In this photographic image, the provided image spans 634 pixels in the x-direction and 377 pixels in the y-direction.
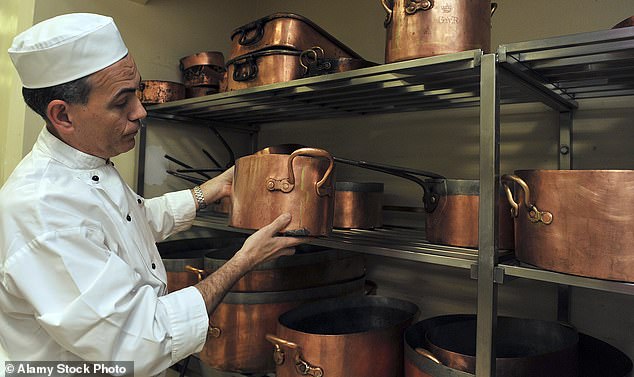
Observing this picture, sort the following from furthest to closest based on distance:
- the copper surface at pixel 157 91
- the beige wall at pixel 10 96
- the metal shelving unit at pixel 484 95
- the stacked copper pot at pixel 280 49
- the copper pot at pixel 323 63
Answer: the copper surface at pixel 157 91 < the beige wall at pixel 10 96 < the stacked copper pot at pixel 280 49 < the copper pot at pixel 323 63 < the metal shelving unit at pixel 484 95

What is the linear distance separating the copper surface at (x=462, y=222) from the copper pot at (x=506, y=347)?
0.72 ft

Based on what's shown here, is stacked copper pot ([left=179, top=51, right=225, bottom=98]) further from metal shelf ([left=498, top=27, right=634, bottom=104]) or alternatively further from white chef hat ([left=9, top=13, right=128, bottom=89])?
metal shelf ([left=498, top=27, right=634, bottom=104])

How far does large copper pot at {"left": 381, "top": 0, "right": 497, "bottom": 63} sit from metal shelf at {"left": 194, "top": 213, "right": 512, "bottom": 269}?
405 millimetres

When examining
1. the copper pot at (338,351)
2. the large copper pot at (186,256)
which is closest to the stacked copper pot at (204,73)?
the large copper pot at (186,256)

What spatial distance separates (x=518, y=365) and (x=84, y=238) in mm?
802

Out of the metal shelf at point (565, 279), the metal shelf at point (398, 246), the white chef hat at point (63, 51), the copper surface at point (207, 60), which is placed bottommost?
the metal shelf at point (565, 279)

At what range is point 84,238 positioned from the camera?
0.74m

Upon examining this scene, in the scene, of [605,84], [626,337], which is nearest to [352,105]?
[605,84]

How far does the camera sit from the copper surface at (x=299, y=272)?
4.05ft

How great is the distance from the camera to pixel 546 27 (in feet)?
4.10

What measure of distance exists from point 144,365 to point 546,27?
4.24 ft

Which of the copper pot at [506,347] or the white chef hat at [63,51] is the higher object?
the white chef hat at [63,51]

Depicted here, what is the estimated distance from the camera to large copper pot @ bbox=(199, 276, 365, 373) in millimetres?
1208

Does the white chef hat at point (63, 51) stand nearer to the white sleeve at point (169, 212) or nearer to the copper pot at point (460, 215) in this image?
the white sleeve at point (169, 212)
